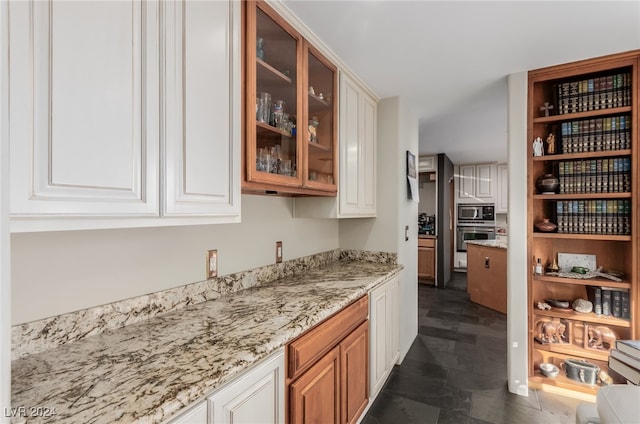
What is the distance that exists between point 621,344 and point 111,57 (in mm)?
2521

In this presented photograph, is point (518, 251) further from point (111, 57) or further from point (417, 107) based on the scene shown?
point (111, 57)

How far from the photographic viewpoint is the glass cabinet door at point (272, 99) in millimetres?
1387

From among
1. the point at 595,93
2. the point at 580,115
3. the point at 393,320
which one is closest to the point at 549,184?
the point at 580,115

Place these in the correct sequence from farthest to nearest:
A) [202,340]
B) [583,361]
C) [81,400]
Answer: [583,361] < [202,340] < [81,400]

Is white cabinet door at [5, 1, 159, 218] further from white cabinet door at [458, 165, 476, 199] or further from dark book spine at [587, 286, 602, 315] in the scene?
white cabinet door at [458, 165, 476, 199]

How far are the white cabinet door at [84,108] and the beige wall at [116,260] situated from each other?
13.1 inches

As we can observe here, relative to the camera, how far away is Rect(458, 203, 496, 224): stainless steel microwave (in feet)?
20.8

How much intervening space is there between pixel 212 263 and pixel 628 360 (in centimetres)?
212

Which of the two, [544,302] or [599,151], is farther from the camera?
[544,302]

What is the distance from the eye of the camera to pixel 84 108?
2.63 ft

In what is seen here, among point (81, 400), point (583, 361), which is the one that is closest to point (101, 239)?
point (81, 400)

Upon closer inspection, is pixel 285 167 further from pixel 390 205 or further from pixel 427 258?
pixel 427 258

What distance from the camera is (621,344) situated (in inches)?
63.4

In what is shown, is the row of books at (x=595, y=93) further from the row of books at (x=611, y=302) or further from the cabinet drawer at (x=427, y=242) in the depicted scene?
the cabinet drawer at (x=427, y=242)
